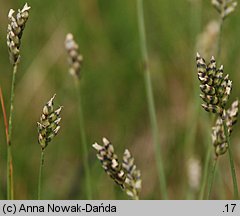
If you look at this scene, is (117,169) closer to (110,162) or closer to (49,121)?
(110,162)

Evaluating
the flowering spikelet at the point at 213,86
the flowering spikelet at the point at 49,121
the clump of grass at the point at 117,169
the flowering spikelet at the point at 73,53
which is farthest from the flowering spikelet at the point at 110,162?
the flowering spikelet at the point at 73,53

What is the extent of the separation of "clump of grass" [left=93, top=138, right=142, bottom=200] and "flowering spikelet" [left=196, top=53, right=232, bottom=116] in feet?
0.75

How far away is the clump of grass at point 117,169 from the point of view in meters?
1.21

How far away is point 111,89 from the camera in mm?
2979

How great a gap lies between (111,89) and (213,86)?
1.86 metres

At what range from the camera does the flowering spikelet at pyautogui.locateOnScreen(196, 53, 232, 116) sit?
113 centimetres

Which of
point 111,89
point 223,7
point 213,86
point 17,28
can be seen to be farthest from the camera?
point 111,89

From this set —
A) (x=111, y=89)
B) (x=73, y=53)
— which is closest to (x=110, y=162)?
(x=73, y=53)

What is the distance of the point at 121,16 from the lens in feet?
10.7

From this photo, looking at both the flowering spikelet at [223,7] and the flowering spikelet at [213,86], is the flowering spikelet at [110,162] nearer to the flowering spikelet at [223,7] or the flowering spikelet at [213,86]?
the flowering spikelet at [213,86]

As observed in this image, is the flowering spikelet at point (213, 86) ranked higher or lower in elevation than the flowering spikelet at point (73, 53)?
lower

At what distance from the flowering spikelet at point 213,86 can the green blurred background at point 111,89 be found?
1.08 metres
